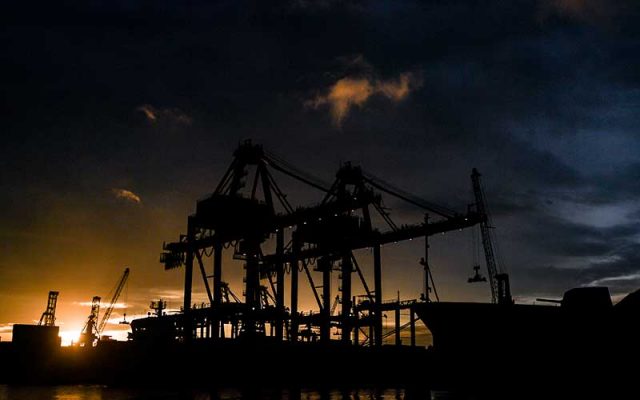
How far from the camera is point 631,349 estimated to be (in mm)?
28875

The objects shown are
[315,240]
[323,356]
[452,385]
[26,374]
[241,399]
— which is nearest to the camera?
[241,399]

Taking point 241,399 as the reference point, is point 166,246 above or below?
above

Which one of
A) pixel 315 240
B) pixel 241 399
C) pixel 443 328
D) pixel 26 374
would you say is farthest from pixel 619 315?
pixel 26 374

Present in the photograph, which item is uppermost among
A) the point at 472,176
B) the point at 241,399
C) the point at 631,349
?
the point at 472,176

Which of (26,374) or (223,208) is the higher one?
(223,208)

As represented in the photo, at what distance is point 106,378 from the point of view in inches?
2286

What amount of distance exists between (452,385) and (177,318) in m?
47.9

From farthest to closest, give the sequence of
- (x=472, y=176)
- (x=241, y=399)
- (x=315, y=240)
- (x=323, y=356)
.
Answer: (x=472, y=176)
(x=315, y=240)
(x=323, y=356)
(x=241, y=399)

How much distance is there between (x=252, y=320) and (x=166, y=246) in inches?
690

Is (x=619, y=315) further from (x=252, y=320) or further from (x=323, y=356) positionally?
(x=252, y=320)

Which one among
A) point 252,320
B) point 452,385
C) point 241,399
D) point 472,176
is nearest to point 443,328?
point 452,385

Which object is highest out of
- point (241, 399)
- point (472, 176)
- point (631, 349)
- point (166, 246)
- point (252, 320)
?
point (472, 176)

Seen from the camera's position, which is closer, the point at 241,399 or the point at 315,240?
the point at 241,399

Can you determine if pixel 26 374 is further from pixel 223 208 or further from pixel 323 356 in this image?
pixel 323 356
